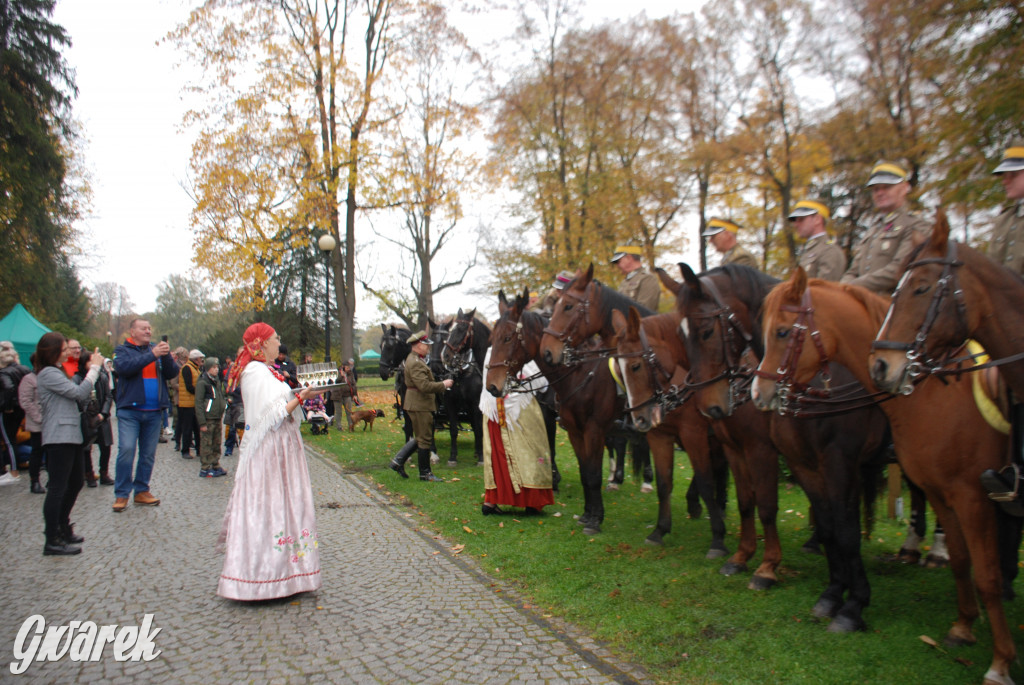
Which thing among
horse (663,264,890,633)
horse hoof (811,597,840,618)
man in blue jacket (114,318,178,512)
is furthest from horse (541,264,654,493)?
man in blue jacket (114,318,178,512)

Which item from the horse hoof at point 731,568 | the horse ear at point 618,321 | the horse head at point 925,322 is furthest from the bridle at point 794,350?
the horse ear at point 618,321

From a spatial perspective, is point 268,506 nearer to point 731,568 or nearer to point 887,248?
point 731,568

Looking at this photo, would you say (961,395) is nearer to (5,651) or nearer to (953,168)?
(5,651)

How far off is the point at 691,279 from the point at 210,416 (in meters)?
9.55

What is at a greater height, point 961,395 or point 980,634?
point 961,395

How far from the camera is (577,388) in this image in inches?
267

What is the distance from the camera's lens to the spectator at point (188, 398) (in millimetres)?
11325

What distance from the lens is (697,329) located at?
4672 millimetres

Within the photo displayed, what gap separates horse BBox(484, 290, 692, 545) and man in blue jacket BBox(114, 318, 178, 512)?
4.17 m

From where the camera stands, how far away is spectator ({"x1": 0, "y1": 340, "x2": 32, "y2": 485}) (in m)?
9.15

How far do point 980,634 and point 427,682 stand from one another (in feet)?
10.9

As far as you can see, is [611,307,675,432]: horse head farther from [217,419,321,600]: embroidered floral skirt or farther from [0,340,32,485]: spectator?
[0,340,32,485]: spectator

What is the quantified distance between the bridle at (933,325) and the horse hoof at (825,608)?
1873 millimetres

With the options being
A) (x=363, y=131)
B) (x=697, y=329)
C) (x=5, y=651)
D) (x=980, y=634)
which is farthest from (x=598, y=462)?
(x=363, y=131)
